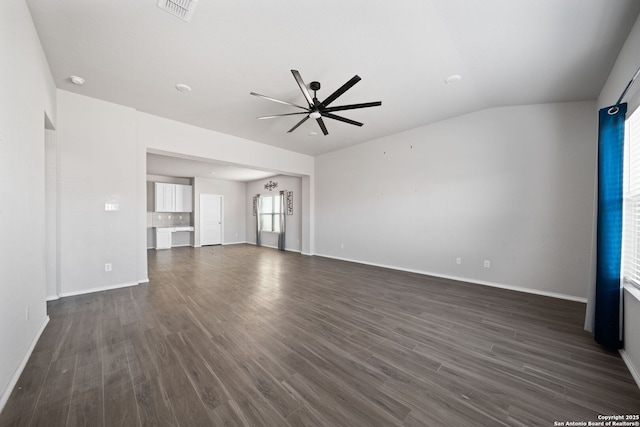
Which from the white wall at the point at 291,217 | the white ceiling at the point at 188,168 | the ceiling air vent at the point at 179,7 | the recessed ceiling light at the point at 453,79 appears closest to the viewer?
the ceiling air vent at the point at 179,7

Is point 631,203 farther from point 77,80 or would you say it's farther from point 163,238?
point 163,238

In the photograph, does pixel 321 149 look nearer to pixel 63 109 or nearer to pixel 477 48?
pixel 477 48

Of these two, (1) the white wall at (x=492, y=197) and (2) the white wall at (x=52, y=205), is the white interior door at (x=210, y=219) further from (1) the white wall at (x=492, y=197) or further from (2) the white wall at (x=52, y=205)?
(1) the white wall at (x=492, y=197)

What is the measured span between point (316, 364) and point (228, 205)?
29.2 feet

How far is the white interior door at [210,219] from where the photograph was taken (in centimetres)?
904

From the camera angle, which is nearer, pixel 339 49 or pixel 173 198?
pixel 339 49

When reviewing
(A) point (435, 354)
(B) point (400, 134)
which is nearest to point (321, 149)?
(B) point (400, 134)

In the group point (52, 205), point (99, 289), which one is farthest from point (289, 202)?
point (52, 205)

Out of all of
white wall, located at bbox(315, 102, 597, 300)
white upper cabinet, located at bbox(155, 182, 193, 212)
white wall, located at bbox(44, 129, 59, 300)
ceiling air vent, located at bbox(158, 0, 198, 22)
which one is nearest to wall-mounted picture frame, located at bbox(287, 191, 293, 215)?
white wall, located at bbox(315, 102, 597, 300)

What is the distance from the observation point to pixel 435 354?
2.03 meters

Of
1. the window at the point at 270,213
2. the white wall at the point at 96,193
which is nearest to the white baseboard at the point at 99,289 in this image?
the white wall at the point at 96,193

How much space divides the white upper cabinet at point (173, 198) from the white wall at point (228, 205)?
250 millimetres

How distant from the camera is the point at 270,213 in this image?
29.6 ft

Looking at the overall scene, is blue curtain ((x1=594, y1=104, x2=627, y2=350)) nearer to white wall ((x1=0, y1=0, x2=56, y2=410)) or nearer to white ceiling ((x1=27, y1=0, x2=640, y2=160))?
white ceiling ((x1=27, y1=0, x2=640, y2=160))
